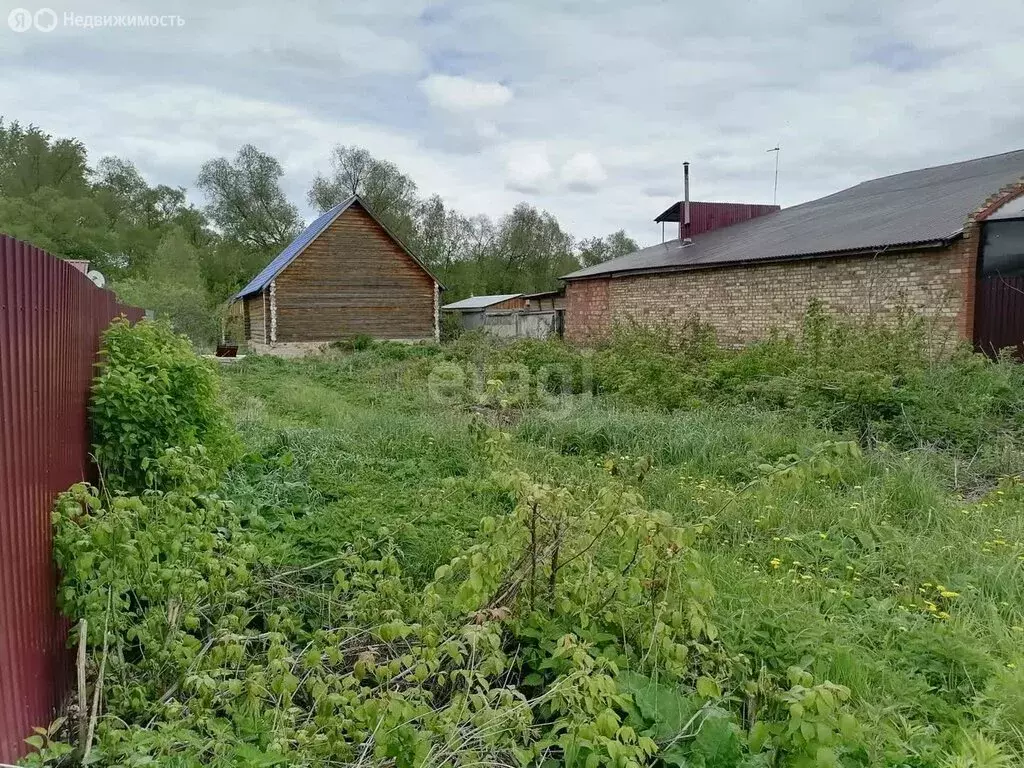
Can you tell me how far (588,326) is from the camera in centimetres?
2297

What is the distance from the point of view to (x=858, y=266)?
13.9 metres

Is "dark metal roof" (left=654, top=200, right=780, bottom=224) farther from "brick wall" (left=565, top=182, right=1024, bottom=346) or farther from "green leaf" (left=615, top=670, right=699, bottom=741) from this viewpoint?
"green leaf" (left=615, top=670, right=699, bottom=741)

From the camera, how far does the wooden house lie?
23.2m

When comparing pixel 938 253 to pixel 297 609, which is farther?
pixel 938 253

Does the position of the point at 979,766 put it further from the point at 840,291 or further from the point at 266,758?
the point at 840,291

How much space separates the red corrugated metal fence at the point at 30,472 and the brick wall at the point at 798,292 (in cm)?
1207

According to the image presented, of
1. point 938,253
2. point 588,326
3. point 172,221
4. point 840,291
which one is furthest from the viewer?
point 172,221

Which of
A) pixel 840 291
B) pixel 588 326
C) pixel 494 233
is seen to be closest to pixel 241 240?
pixel 494 233

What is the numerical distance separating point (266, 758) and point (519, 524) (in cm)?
Answer: 122

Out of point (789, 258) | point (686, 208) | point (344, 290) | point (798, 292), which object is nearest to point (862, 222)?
point (789, 258)

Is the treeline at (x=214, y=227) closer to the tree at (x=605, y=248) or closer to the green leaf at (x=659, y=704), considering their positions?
the tree at (x=605, y=248)

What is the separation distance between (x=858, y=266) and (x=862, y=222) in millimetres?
2292

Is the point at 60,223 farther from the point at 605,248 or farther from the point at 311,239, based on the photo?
the point at 605,248

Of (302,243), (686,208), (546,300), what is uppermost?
(686,208)
